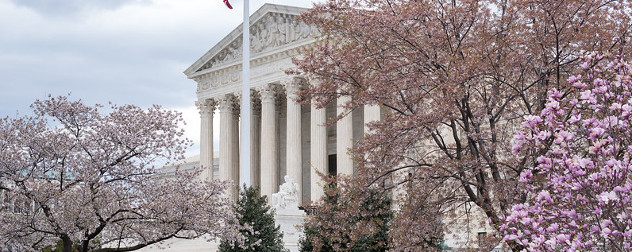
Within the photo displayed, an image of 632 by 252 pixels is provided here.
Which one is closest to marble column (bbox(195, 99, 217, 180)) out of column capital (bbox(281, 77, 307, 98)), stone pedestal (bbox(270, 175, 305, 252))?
column capital (bbox(281, 77, 307, 98))

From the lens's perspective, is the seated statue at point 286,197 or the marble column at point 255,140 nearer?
the seated statue at point 286,197

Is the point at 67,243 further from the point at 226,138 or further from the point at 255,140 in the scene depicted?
the point at 255,140

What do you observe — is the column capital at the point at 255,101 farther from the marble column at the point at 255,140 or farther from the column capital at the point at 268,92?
the column capital at the point at 268,92

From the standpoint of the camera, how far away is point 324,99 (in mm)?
18875

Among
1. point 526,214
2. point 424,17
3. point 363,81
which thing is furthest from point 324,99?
point 526,214

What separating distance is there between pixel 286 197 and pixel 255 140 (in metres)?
19.7

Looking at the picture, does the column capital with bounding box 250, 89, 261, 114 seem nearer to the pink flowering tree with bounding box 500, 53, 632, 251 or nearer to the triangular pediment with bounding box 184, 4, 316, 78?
the triangular pediment with bounding box 184, 4, 316, 78

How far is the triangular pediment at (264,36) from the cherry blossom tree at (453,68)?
91.7 feet

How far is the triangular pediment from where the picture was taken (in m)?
47.9

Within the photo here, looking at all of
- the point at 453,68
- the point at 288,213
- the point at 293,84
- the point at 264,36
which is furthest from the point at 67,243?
the point at 264,36

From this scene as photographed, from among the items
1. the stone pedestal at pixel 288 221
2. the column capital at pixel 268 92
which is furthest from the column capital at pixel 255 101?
the stone pedestal at pixel 288 221

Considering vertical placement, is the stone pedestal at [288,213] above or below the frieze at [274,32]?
below

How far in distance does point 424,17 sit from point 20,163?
10.3m

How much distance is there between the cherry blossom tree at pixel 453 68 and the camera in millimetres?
15484
